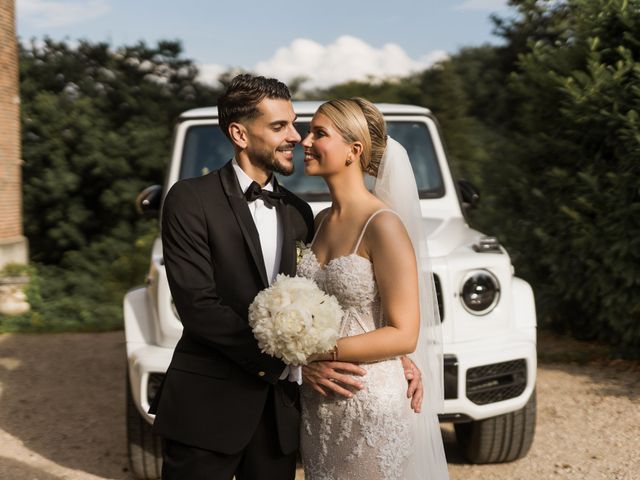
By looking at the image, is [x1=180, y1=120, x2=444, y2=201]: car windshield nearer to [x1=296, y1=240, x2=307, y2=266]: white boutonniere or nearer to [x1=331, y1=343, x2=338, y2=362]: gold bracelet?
[x1=296, y1=240, x2=307, y2=266]: white boutonniere

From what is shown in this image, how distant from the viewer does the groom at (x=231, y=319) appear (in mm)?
2465

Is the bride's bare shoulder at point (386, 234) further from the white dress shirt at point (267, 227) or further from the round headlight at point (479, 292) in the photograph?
the round headlight at point (479, 292)

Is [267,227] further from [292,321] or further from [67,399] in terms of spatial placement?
[67,399]

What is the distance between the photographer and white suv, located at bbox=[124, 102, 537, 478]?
4031mm

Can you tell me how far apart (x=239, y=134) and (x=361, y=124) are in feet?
1.35

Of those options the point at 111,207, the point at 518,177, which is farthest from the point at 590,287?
the point at 111,207

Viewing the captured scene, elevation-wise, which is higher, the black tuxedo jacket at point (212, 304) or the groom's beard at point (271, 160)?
the groom's beard at point (271, 160)

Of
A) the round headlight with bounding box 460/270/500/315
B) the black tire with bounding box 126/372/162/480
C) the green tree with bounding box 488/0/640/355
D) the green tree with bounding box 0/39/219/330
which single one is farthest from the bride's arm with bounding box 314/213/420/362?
the green tree with bounding box 0/39/219/330

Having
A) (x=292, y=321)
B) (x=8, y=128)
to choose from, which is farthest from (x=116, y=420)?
(x=8, y=128)

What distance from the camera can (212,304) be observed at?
2.44m

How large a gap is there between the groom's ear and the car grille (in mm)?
1923

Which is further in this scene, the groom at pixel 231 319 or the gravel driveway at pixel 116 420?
the gravel driveway at pixel 116 420

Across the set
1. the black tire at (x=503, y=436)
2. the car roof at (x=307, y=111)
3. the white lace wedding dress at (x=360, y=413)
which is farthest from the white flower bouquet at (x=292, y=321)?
the car roof at (x=307, y=111)

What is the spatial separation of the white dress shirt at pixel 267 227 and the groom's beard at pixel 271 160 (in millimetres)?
66
